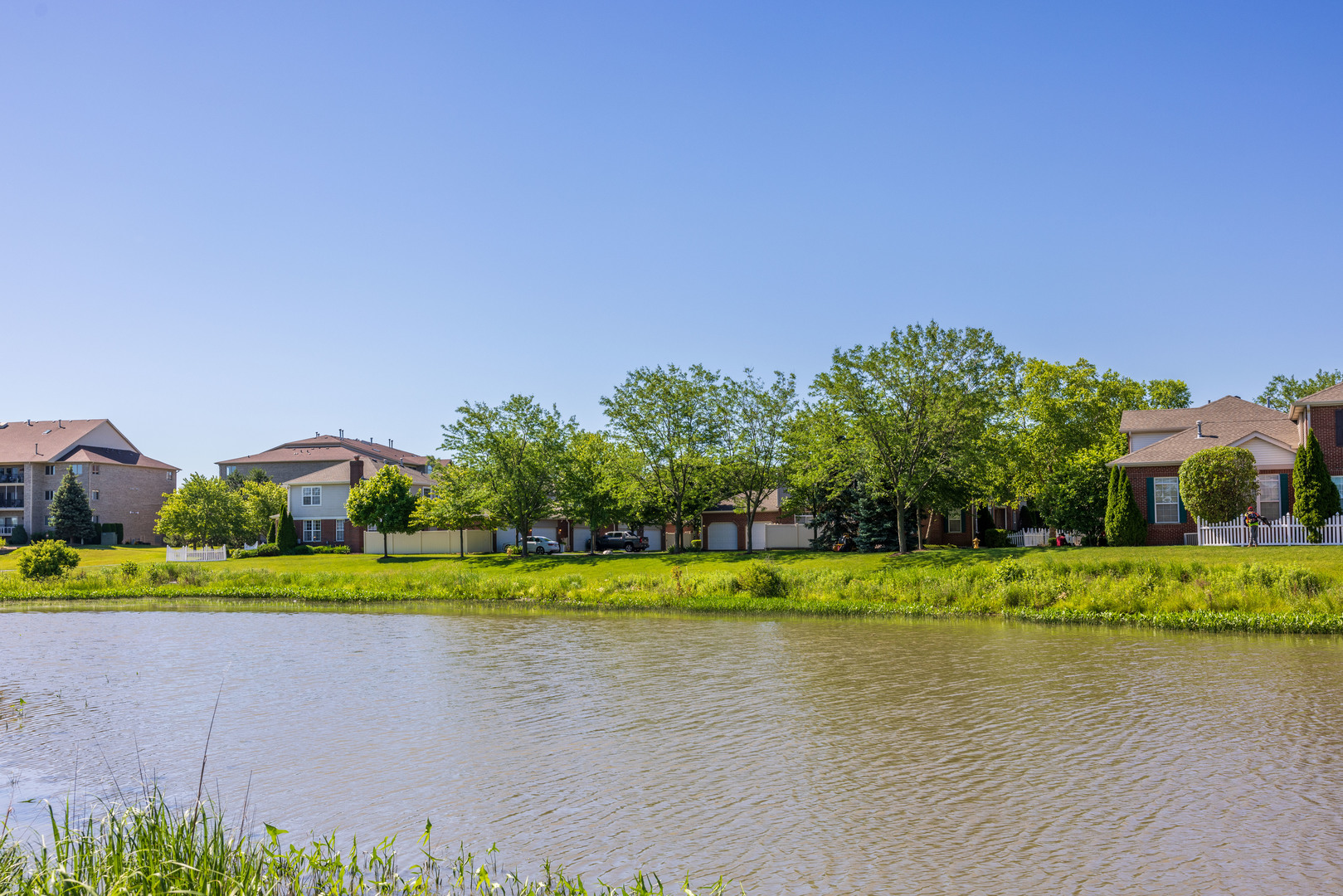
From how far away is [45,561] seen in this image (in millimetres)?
40312

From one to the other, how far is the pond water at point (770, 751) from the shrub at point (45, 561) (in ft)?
70.8

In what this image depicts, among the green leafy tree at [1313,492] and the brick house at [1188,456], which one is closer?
the green leafy tree at [1313,492]

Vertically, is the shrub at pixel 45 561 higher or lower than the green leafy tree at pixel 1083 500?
lower

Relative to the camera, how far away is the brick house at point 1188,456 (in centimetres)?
3675

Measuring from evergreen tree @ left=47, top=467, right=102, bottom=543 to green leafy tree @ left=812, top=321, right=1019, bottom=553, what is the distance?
60326mm

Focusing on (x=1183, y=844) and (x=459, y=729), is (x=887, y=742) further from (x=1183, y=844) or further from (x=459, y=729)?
(x=459, y=729)

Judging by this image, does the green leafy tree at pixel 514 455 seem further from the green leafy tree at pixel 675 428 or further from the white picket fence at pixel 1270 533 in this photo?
the white picket fence at pixel 1270 533

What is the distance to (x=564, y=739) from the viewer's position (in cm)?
1295

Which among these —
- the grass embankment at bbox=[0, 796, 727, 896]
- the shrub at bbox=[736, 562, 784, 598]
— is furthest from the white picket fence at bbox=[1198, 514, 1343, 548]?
the grass embankment at bbox=[0, 796, 727, 896]

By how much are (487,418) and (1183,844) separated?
4819 centimetres

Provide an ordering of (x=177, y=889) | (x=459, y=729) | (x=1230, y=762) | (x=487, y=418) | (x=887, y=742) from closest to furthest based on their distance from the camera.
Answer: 1. (x=177, y=889)
2. (x=1230, y=762)
3. (x=887, y=742)
4. (x=459, y=729)
5. (x=487, y=418)

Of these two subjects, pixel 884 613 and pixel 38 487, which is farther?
pixel 38 487

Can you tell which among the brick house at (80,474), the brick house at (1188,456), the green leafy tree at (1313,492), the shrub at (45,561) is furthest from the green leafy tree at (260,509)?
the green leafy tree at (1313,492)

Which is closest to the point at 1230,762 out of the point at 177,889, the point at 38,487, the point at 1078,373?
the point at 177,889
